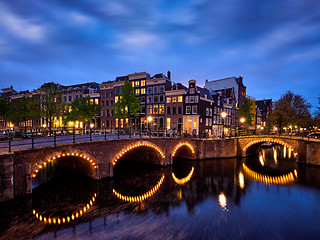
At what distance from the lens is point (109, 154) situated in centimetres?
1705

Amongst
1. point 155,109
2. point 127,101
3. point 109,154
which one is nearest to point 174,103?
point 155,109

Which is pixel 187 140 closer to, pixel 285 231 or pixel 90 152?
pixel 90 152

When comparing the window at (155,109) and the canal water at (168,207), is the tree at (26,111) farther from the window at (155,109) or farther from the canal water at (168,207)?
the window at (155,109)

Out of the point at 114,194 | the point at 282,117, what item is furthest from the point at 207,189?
the point at 282,117

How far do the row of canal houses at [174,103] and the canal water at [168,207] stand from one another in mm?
16454

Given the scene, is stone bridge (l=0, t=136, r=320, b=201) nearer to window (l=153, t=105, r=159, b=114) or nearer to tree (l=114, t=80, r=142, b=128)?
tree (l=114, t=80, r=142, b=128)

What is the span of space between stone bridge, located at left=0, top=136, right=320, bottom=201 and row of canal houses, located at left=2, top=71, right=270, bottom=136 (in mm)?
7412

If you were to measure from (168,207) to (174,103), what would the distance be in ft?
93.1

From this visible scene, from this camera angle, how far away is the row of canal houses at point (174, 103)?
3725 cm

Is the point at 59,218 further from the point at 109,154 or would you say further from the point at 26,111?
the point at 26,111

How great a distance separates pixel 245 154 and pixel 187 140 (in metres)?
11.5

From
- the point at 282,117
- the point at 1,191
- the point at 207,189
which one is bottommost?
the point at 207,189

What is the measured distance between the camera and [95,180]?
16.8 meters

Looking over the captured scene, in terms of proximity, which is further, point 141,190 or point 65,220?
point 141,190
